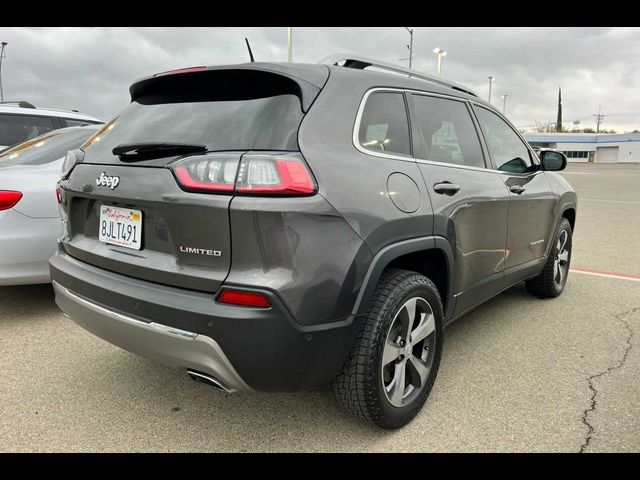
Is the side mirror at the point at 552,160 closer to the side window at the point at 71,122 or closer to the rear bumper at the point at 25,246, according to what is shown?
the rear bumper at the point at 25,246

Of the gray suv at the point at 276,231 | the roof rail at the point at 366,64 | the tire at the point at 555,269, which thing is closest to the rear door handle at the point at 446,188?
the gray suv at the point at 276,231

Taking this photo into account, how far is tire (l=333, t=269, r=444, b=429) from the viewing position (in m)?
2.18

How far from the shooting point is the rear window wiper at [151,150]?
2082mm

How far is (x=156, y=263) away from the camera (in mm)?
2090

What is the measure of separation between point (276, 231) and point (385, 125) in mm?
952

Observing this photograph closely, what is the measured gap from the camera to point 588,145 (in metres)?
81.6

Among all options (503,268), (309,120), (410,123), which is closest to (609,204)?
(503,268)

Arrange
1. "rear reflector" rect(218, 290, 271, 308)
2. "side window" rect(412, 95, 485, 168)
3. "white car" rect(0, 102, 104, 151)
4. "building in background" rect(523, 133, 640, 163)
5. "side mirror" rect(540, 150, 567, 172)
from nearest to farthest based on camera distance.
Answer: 1. "rear reflector" rect(218, 290, 271, 308)
2. "side window" rect(412, 95, 485, 168)
3. "side mirror" rect(540, 150, 567, 172)
4. "white car" rect(0, 102, 104, 151)
5. "building in background" rect(523, 133, 640, 163)

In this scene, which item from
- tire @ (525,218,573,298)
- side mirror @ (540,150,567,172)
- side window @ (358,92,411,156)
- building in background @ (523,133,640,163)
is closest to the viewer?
side window @ (358,92,411,156)

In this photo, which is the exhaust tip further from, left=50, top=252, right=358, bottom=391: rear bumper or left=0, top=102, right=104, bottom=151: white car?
left=0, top=102, right=104, bottom=151: white car

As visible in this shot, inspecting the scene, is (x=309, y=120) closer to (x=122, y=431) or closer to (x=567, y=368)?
(x=122, y=431)

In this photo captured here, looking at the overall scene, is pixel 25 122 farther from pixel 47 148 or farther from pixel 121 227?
pixel 121 227

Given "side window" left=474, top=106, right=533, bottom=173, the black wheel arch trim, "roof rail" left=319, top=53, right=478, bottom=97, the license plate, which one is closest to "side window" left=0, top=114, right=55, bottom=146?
the license plate

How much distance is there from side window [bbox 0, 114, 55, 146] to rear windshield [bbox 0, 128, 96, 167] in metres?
1.86
